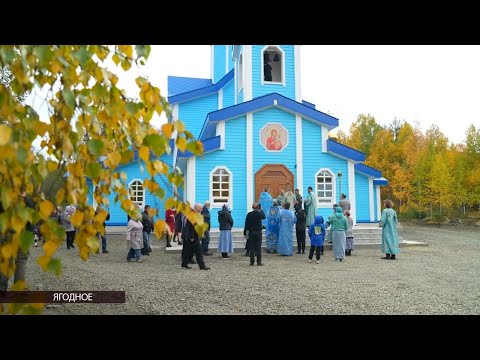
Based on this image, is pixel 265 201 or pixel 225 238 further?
pixel 265 201

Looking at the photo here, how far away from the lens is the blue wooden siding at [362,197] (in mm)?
15938

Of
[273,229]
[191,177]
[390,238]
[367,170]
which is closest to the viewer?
[390,238]

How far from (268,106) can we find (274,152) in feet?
5.44

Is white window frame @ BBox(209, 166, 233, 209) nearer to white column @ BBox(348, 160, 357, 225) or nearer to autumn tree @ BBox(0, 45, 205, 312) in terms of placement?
white column @ BBox(348, 160, 357, 225)

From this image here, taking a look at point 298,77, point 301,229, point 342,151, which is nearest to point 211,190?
point 301,229

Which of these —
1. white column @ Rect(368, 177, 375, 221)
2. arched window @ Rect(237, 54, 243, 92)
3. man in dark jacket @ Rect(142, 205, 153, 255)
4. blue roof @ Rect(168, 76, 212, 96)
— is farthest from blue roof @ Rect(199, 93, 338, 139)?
blue roof @ Rect(168, 76, 212, 96)

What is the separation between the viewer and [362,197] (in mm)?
16062

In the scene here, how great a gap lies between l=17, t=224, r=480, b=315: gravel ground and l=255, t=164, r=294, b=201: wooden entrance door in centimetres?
374

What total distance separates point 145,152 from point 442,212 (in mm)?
12370

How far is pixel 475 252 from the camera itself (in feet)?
35.1

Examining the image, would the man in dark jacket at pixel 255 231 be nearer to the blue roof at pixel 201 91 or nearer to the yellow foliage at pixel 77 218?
the yellow foliage at pixel 77 218

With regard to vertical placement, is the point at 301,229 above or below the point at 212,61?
below

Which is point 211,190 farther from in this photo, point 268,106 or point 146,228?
point 268,106

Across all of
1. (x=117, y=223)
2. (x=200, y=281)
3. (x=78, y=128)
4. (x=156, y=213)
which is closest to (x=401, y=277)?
(x=200, y=281)
